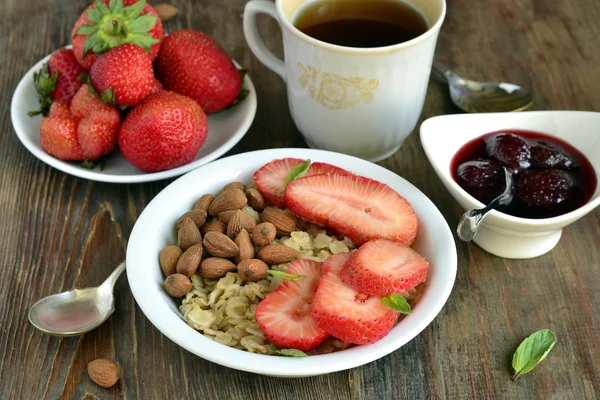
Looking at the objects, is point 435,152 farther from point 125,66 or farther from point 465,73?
point 125,66

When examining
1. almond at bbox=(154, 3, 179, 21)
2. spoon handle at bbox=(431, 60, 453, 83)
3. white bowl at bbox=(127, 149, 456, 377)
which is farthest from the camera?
almond at bbox=(154, 3, 179, 21)

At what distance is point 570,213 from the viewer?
3.63ft

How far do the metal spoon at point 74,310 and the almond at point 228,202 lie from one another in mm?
199

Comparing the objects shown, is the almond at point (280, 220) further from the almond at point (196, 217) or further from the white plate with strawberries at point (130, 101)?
the white plate with strawberries at point (130, 101)

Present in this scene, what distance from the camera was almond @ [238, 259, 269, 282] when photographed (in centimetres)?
106

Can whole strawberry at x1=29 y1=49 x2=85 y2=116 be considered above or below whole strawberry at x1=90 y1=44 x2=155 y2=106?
below

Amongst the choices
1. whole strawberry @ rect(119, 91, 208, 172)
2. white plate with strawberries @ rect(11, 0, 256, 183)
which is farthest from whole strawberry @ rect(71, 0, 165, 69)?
whole strawberry @ rect(119, 91, 208, 172)

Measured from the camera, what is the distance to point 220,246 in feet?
3.60

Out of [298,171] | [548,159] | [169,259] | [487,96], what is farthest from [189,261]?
[487,96]

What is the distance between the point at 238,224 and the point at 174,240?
12 cm

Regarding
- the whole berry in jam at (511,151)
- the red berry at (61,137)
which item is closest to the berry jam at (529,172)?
the whole berry in jam at (511,151)

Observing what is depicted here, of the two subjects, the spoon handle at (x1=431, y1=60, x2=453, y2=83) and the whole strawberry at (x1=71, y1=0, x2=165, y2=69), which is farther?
the spoon handle at (x1=431, y1=60, x2=453, y2=83)

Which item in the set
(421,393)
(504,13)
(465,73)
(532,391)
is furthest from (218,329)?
(504,13)

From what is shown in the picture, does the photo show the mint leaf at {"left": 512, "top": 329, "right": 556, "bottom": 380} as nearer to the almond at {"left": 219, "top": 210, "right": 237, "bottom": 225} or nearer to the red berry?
the almond at {"left": 219, "top": 210, "right": 237, "bottom": 225}
